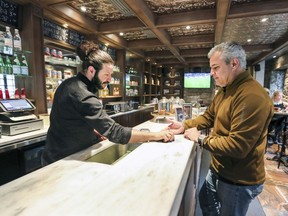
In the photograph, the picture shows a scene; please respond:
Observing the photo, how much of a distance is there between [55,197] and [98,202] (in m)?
0.19

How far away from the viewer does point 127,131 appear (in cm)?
132

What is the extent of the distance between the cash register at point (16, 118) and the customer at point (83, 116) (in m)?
0.91

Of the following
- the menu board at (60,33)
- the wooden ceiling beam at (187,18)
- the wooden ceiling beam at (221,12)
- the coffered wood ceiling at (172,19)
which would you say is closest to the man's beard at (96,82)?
the coffered wood ceiling at (172,19)

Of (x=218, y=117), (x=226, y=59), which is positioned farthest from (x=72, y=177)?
(x=226, y=59)

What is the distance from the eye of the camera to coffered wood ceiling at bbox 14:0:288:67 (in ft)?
9.98

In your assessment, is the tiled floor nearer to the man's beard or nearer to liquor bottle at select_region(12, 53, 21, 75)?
the man's beard

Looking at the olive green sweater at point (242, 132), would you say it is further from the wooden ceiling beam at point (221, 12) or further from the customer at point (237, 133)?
the wooden ceiling beam at point (221, 12)

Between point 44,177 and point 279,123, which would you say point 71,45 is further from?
point 279,123

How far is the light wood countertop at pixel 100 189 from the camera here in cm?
71

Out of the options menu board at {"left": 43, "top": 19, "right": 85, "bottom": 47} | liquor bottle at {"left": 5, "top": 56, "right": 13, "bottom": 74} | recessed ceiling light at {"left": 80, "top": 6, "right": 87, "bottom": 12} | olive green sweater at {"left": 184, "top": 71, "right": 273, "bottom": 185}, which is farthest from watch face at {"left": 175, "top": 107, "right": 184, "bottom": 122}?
menu board at {"left": 43, "top": 19, "right": 85, "bottom": 47}

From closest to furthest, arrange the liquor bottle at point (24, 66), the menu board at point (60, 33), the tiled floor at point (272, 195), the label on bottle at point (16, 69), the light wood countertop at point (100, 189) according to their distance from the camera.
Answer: the light wood countertop at point (100, 189)
the tiled floor at point (272, 195)
the label on bottle at point (16, 69)
the liquor bottle at point (24, 66)
the menu board at point (60, 33)

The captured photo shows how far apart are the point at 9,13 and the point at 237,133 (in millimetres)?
3136

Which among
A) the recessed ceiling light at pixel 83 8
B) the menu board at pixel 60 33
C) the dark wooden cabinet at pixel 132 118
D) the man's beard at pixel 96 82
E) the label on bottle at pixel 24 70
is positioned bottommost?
the dark wooden cabinet at pixel 132 118

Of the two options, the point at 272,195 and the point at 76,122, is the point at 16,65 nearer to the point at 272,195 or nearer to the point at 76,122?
the point at 76,122
